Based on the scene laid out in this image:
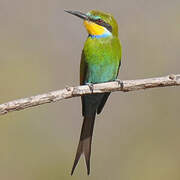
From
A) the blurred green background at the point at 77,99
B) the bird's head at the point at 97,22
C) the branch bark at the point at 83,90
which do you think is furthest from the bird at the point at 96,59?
the blurred green background at the point at 77,99

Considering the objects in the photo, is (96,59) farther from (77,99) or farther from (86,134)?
(77,99)

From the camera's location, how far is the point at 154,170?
14.9 feet

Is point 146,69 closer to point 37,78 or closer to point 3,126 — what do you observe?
point 37,78

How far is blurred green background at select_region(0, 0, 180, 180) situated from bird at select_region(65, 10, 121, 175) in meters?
0.69

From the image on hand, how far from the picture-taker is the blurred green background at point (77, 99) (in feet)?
15.0

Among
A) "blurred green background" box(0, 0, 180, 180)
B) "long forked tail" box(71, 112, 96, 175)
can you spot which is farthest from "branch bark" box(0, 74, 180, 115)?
"blurred green background" box(0, 0, 180, 180)

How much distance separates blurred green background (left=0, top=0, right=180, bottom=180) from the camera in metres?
4.57

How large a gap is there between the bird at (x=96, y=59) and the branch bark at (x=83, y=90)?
328 millimetres

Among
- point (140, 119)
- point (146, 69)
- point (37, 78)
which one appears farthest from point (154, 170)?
point (37, 78)

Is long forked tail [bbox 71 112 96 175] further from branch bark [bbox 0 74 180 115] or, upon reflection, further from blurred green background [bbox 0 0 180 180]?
blurred green background [bbox 0 0 180 180]

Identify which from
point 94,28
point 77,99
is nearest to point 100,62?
point 94,28

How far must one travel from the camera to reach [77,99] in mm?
4930

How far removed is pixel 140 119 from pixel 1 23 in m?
1.43

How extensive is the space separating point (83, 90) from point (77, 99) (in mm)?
1433
